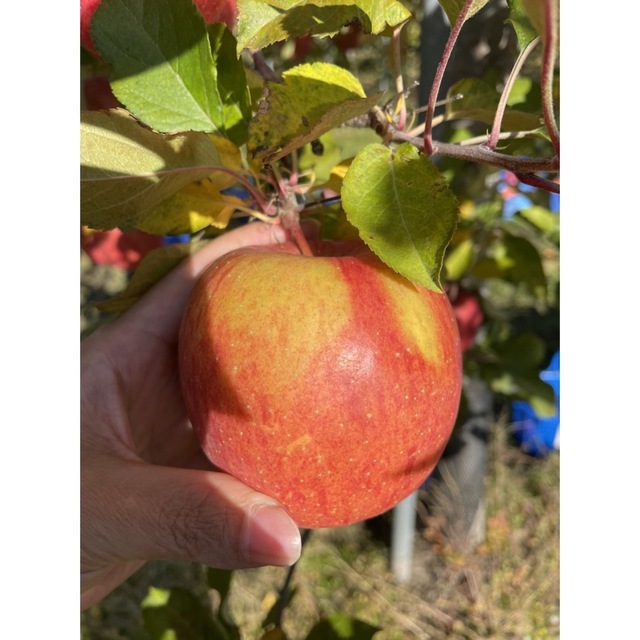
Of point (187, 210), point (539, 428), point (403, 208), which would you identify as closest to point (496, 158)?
point (403, 208)

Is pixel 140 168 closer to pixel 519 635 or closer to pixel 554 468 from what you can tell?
pixel 519 635

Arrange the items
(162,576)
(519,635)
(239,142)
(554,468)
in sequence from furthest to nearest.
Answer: (554,468) → (162,576) → (519,635) → (239,142)

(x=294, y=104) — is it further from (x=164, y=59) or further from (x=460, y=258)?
(x=460, y=258)

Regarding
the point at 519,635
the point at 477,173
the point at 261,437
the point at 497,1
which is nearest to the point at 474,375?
the point at 477,173

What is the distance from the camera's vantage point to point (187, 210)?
630mm

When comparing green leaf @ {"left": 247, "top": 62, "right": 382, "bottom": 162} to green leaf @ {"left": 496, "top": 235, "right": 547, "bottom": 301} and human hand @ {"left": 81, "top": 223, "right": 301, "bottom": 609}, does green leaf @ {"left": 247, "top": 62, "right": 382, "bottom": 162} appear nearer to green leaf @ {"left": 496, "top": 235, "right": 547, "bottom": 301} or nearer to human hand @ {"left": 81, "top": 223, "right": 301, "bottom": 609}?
human hand @ {"left": 81, "top": 223, "right": 301, "bottom": 609}

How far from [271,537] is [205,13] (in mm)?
449

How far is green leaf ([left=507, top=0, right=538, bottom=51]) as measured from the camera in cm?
52

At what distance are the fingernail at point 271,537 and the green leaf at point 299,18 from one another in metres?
0.33

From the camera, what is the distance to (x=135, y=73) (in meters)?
0.55

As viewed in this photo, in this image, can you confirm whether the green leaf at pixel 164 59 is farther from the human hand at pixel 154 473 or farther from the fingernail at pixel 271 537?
the fingernail at pixel 271 537

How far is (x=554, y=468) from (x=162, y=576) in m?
1.15

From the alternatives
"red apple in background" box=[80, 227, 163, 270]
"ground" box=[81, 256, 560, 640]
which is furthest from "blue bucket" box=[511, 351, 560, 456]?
"red apple in background" box=[80, 227, 163, 270]

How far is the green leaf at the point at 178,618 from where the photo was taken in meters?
0.81
